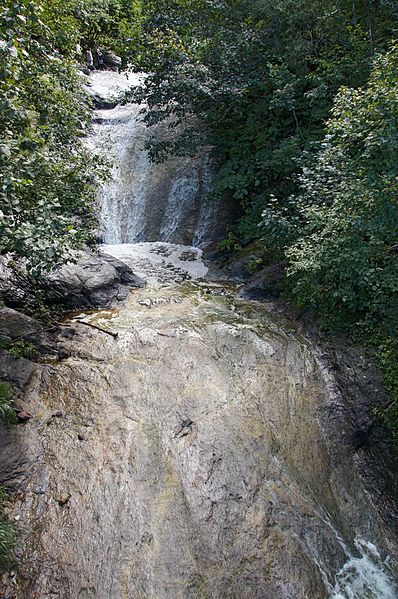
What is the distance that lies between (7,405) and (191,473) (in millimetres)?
2313

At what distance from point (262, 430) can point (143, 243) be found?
759 centimetres

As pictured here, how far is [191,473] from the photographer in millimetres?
4691

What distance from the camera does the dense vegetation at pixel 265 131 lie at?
496cm

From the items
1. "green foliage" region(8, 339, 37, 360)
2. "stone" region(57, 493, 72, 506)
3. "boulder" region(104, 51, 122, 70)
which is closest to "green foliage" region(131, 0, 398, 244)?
"green foliage" region(8, 339, 37, 360)

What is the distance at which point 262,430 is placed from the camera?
5.35 m

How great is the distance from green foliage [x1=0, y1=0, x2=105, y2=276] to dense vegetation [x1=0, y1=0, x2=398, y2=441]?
0.02 m

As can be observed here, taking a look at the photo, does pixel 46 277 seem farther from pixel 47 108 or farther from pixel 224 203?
pixel 224 203

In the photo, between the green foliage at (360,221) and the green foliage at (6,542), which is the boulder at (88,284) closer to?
the green foliage at (360,221)

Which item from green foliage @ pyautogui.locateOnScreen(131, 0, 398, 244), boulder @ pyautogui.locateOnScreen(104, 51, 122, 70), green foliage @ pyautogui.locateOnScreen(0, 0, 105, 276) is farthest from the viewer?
boulder @ pyautogui.locateOnScreen(104, 51, 122, 70)

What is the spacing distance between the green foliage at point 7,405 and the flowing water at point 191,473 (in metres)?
0.19

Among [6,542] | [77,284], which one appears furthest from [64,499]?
[77,284]

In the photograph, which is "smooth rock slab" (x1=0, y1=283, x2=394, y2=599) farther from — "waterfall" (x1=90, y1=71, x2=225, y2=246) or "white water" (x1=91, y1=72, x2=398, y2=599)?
"waterfall" (x1=90, y1=71, x2=225, y2=246)

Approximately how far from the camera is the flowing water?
13.1ft

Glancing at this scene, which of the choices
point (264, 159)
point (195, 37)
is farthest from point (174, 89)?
point (264, 159)
